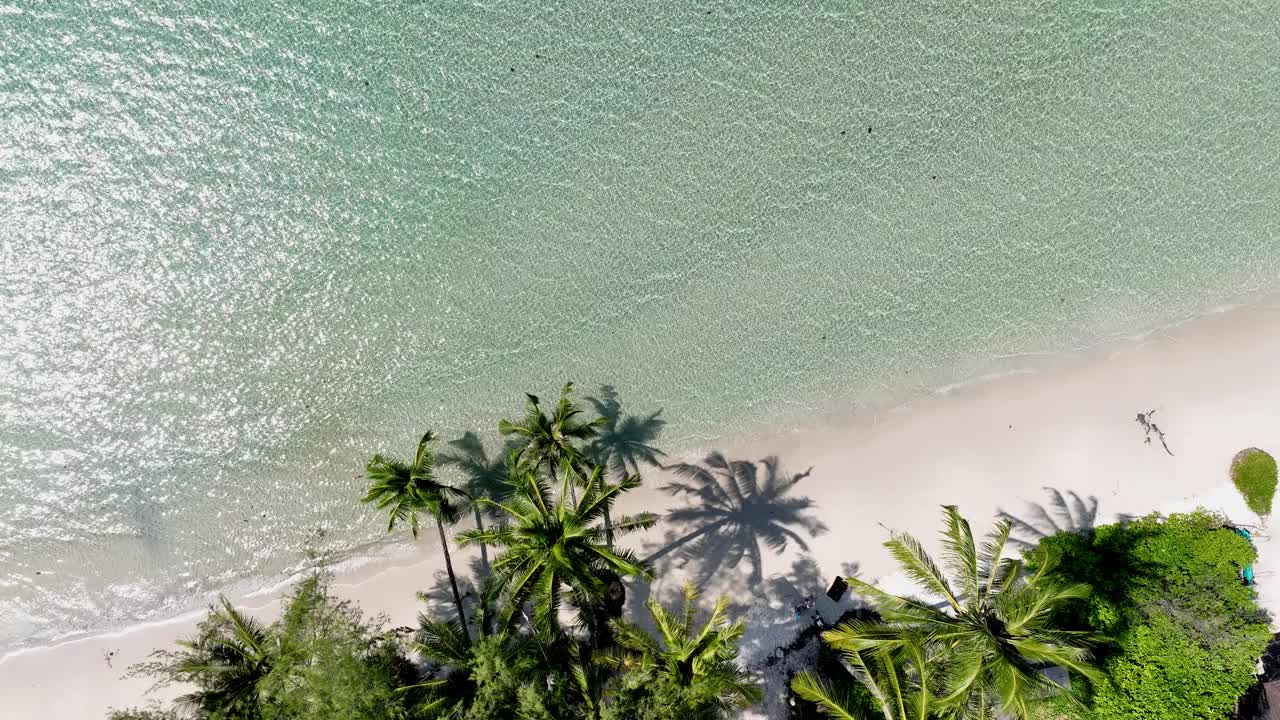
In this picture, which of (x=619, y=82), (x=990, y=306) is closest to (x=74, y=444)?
(x=619, y=82)

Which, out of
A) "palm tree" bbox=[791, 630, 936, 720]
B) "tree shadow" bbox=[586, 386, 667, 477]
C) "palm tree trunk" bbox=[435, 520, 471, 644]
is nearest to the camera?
"palm tree" bbox=[791, 630, 936, 720]

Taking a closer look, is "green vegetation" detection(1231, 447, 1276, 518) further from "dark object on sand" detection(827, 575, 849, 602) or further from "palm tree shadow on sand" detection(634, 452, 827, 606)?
"palm tree shadow on sand" detection(634, 452, 827, 606)

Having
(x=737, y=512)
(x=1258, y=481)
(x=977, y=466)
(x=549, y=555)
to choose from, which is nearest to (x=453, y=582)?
(x=549, y=555)

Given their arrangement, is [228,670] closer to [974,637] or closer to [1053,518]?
[974,637]

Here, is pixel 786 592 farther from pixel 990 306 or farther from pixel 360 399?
pixel 360 399

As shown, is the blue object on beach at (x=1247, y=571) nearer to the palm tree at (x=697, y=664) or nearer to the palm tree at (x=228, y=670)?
the palm tree at (x=697, y=664)

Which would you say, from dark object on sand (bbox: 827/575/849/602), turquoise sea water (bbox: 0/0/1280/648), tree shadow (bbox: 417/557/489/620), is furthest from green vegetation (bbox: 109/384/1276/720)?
turquoise sea water (bbox: 0/0/1280/648)

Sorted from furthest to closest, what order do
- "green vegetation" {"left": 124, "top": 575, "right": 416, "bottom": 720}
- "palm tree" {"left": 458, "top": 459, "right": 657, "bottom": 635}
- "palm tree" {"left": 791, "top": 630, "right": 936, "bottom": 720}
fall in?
"green vegetation" {"left": 124, "top": 575, "right": 416, "bottom": 720}
"palm tree" {"left": 791, "top": 630, "right": 936, "bottom": 720}
"palm tree" {"left": 458, "top": 459, "right": 657, "bottom": 635}

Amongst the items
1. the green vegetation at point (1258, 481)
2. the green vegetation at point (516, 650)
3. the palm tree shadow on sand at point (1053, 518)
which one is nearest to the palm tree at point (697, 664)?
the green vegetation at point (516, 650)
